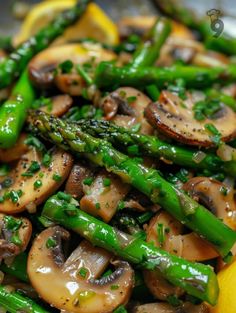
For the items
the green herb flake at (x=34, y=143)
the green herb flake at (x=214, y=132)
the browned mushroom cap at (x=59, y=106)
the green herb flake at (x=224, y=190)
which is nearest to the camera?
the green herb flake at (x=224, y=190)

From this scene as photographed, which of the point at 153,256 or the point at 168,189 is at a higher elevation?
the point at 168,189

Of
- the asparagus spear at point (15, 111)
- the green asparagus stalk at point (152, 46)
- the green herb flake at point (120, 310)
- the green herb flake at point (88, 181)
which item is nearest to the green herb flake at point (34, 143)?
the asparagus spear at point (15, 111)

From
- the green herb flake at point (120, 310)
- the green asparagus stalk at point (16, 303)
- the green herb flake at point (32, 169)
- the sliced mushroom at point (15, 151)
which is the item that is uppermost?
the green herb flake at point (32, 169)

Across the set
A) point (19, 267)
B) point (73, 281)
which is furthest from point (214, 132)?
point (19, 267)

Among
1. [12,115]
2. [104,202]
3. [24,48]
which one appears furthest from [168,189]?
[24,48]

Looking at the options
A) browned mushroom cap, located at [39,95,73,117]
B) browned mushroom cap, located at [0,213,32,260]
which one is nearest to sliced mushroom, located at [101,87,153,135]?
browned mushroom cap, located at [39,95,73,117]

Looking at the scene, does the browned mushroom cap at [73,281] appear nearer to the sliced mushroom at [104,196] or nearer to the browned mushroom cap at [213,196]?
the sliced mushroom at [104,196]

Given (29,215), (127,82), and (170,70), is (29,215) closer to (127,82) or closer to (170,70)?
(127,82)
